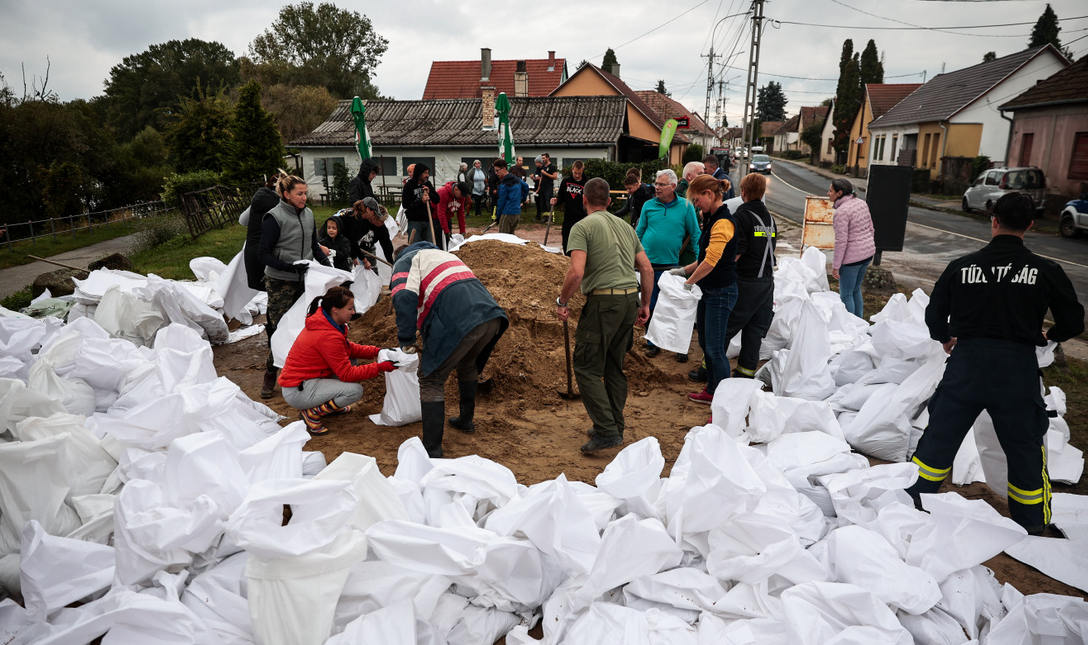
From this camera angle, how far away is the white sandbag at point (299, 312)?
4734 millimetres

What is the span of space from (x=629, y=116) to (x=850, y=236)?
2370 centimetres

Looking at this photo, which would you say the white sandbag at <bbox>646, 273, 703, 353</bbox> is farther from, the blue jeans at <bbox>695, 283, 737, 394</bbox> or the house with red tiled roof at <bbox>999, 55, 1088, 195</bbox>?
the house with red tiled roof at <bbox>999, 55, 1088, 195</bbox>

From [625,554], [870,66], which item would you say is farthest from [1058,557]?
[870,66]

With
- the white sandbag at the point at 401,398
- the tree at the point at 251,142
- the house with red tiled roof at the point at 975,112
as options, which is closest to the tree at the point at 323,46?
the tree at the point at 251,142

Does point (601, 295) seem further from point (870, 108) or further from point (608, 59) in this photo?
point (608, 59)

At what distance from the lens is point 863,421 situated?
3820 mm

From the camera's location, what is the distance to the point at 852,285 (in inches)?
233

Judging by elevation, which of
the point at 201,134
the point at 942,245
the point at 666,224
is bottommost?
the point at 942,245

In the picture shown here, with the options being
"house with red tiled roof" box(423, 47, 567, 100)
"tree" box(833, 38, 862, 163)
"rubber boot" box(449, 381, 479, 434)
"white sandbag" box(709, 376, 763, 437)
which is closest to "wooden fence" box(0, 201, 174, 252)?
"rubber boot" box(449, 381, 479, 434)

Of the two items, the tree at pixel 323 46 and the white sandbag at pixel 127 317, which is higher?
the tree at pixel 323 46

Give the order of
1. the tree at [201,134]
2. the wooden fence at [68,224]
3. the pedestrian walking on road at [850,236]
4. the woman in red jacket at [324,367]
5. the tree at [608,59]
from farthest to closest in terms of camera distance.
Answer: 1. the tree at [608,59]
2. the tree at [201,134]
3. the wooden fence at [68,224]
4. the pedestrian walking on road at [850,236]
5. the woman in red jacket at [324,367]

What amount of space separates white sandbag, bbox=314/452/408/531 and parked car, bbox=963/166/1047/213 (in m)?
18.6

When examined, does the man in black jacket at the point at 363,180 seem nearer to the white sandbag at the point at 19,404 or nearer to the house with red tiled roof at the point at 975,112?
the white sandbag at the point at 19,404

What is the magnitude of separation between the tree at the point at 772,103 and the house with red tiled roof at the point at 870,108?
200ft
